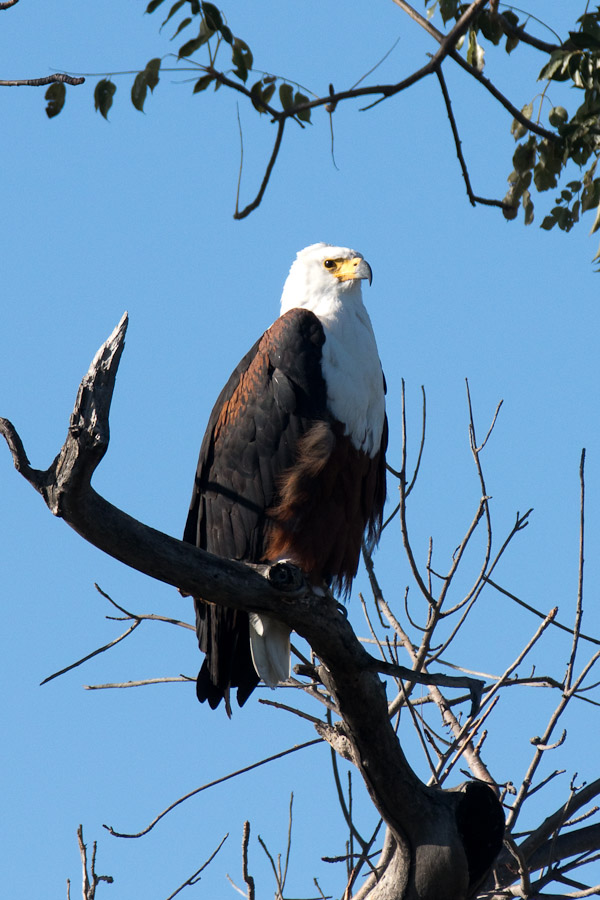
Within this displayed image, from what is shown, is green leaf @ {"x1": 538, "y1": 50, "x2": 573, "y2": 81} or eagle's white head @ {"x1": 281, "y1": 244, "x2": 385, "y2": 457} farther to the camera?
eagle's white head @ {"x1": 281, "y1": 244, "x2": 385, "y2": 457}

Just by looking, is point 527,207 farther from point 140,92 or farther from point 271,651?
point 271,651

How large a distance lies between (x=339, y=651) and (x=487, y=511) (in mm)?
829

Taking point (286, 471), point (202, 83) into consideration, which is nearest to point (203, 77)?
point (202, 83)

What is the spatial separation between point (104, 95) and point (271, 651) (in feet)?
7.27

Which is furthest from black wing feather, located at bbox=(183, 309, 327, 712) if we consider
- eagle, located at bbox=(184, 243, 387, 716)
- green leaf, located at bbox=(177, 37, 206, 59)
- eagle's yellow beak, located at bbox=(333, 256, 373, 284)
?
green leaf, located at bbox=(177, 37, 206, 59)

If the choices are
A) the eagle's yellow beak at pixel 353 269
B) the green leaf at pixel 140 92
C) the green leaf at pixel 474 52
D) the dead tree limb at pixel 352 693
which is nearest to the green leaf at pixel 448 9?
the green leaf at pixel 474 52

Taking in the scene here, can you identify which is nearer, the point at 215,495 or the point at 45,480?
the point at 45,480

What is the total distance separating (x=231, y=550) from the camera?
4410 mm

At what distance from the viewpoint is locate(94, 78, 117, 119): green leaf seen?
10.2ft

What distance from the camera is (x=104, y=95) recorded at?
3.13 m

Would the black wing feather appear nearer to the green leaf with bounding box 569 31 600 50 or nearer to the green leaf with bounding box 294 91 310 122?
the green leaf with bounding box 294 91 310 122

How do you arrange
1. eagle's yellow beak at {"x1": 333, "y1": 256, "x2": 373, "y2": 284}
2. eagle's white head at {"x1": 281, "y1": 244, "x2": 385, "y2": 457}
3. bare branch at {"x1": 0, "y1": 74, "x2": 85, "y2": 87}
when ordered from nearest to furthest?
bare branch at {"x1": 0, "y1": 74, "x2": 85, "y2": 87} < eagle's white head at {"x1": 281, "y1": 244, "x2": 385, "y2": 457} < eagle's yellow beak at {"x1": 333, "y1": 256, "x2": 373, "y2": 284}

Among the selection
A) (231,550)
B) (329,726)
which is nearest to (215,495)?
(231,550)

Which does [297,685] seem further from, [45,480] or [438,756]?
[45,480]
